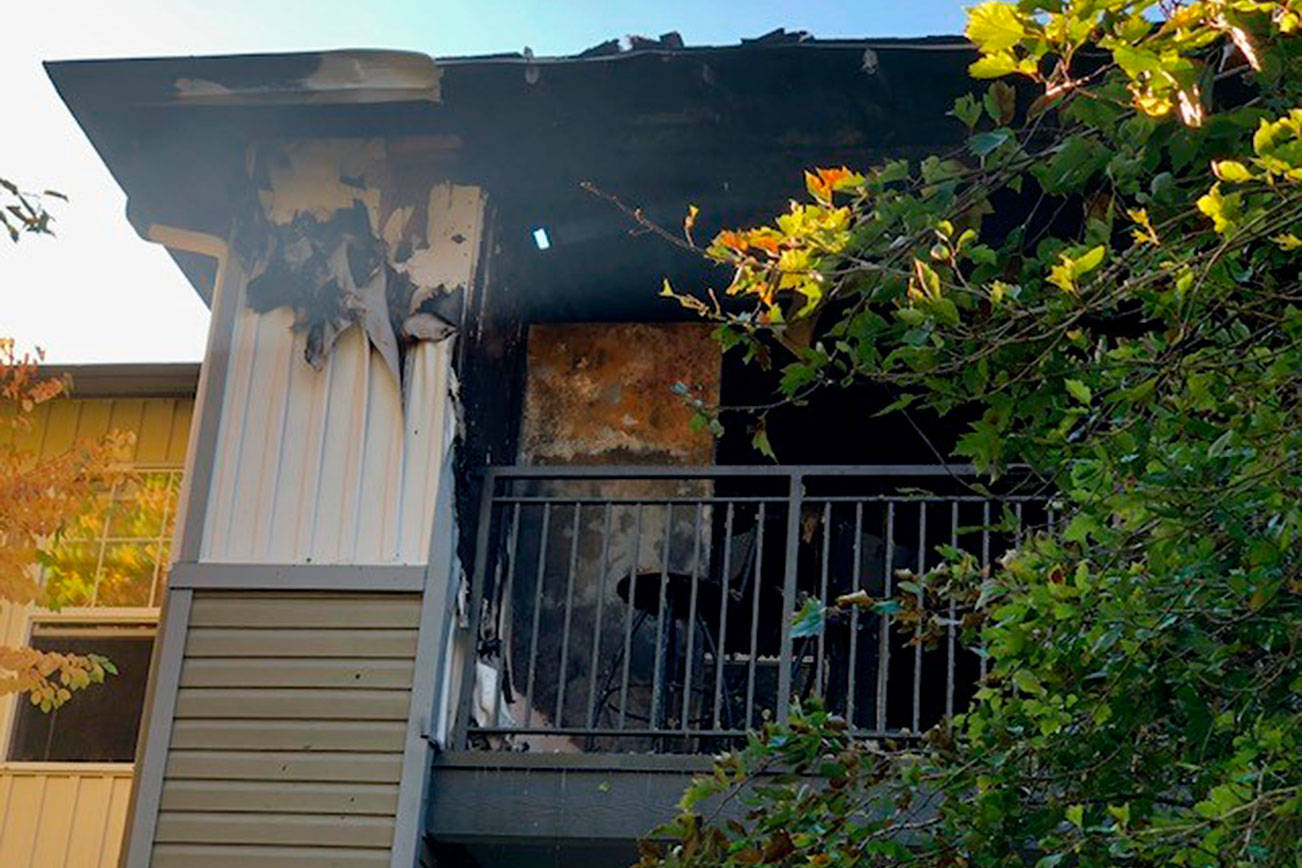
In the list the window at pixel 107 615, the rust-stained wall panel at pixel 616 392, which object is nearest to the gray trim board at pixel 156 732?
the rust-stained wall panel at pixel 616 392

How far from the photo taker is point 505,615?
8508mm

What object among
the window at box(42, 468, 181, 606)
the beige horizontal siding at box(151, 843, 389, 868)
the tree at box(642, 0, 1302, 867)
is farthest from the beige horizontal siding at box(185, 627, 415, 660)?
the window at box(42, 468, 181, 606)

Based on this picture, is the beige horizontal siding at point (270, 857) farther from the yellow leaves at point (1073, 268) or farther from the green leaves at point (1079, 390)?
the yellow leaves at point (1073, 268)

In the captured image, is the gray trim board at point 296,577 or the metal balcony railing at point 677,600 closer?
the gray trim board at point 296,577

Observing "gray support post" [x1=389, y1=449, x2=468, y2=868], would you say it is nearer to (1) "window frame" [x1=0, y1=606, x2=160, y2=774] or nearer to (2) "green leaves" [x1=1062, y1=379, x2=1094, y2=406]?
(1) "window frame" [x1=0, y1=606, x2=160, y2=774]

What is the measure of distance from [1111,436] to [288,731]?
13.0 feet

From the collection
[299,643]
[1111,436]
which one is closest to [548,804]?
[299,643]

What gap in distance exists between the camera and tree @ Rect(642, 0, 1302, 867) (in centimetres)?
422

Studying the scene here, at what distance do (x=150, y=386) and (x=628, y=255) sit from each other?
2.73 m

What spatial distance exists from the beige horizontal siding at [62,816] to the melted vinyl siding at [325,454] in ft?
8.10

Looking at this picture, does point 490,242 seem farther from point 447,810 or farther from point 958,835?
point 958,835

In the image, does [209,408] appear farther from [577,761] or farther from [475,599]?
[577,761]

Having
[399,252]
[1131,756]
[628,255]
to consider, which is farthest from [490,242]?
[1131,756]

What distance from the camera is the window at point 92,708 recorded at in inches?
412
